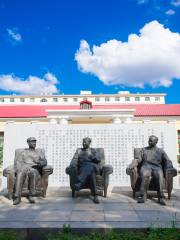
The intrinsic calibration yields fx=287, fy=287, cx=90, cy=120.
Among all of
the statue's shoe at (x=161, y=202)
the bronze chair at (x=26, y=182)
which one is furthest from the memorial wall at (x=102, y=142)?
the statue's shoe at (x=161, y=202)

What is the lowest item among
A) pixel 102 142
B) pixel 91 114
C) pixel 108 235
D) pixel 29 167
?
pixel 108 235

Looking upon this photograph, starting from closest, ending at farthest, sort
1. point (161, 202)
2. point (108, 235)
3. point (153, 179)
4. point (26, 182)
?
point (108, 235)
point (161, 202)
point (153, 179)
point (26, 182)

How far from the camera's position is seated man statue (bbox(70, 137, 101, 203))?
17.2 ft

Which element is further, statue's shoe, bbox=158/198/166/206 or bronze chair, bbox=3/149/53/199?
bronze chair, bbox=3/149/53/199

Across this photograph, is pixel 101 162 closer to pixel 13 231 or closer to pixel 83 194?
pixel 83 194

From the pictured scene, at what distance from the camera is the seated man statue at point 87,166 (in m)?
5.23

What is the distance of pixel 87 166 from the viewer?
541 centimetres

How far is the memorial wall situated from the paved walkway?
2.18 m

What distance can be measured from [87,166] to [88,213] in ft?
→ 4.47

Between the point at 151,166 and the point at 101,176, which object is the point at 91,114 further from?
the point at 151,166

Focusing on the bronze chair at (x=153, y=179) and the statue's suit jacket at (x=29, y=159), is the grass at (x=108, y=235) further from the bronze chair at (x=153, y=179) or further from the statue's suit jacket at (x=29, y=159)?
the statue's suit jacket at (x=29, y=159)

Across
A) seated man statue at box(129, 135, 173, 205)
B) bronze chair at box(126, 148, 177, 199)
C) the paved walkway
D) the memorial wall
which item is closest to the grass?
the paved walkway

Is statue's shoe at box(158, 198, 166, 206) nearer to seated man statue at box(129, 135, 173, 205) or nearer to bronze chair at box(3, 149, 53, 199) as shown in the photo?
seated man statue at box(129, 135, 173, 205)

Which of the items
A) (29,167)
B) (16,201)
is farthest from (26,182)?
(16,201)
